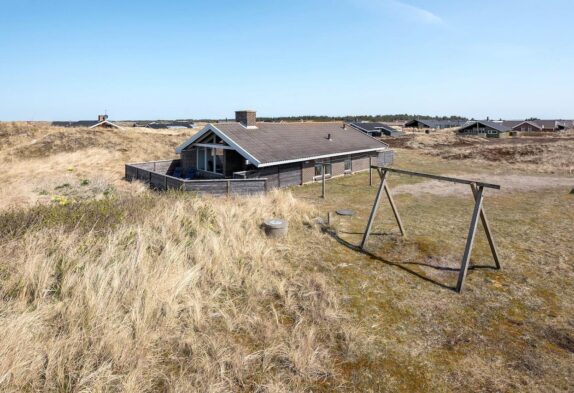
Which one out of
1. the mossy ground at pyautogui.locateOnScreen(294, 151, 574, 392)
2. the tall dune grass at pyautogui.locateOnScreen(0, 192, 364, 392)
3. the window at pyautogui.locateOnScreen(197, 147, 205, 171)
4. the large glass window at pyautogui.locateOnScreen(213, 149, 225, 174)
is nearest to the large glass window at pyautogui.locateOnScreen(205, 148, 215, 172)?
the large glass window at pyautogui.locateOnScreen(213, 149, 225, 174)

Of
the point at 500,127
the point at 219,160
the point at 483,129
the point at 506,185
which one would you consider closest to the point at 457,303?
the point at 219,160

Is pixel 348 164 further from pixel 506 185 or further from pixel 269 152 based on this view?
pixel 506 185

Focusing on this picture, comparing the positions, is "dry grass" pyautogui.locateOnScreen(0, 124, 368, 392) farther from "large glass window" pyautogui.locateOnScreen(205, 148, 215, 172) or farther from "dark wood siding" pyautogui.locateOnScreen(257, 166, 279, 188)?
"large glass window" pyautogui.locateOnScreen(205, 148, 215, 172)

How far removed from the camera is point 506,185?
71.7 feet

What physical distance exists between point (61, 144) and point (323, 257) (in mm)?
38224

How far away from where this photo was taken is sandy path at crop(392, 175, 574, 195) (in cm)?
2008

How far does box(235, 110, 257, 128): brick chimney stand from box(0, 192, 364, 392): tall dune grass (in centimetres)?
1564

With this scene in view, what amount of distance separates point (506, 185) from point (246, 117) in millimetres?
17933

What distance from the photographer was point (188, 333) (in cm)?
564

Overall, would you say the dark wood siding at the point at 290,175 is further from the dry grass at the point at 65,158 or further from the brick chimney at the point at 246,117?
the dry grass at the point at 65,158

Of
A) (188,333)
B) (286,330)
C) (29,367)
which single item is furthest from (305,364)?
(29,367)

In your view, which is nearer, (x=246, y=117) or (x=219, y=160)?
(x=219, y=160)

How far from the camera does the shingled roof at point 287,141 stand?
2038cm

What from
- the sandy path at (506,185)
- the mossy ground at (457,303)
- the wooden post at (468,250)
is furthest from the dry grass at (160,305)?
the sandy path at (506,185)
